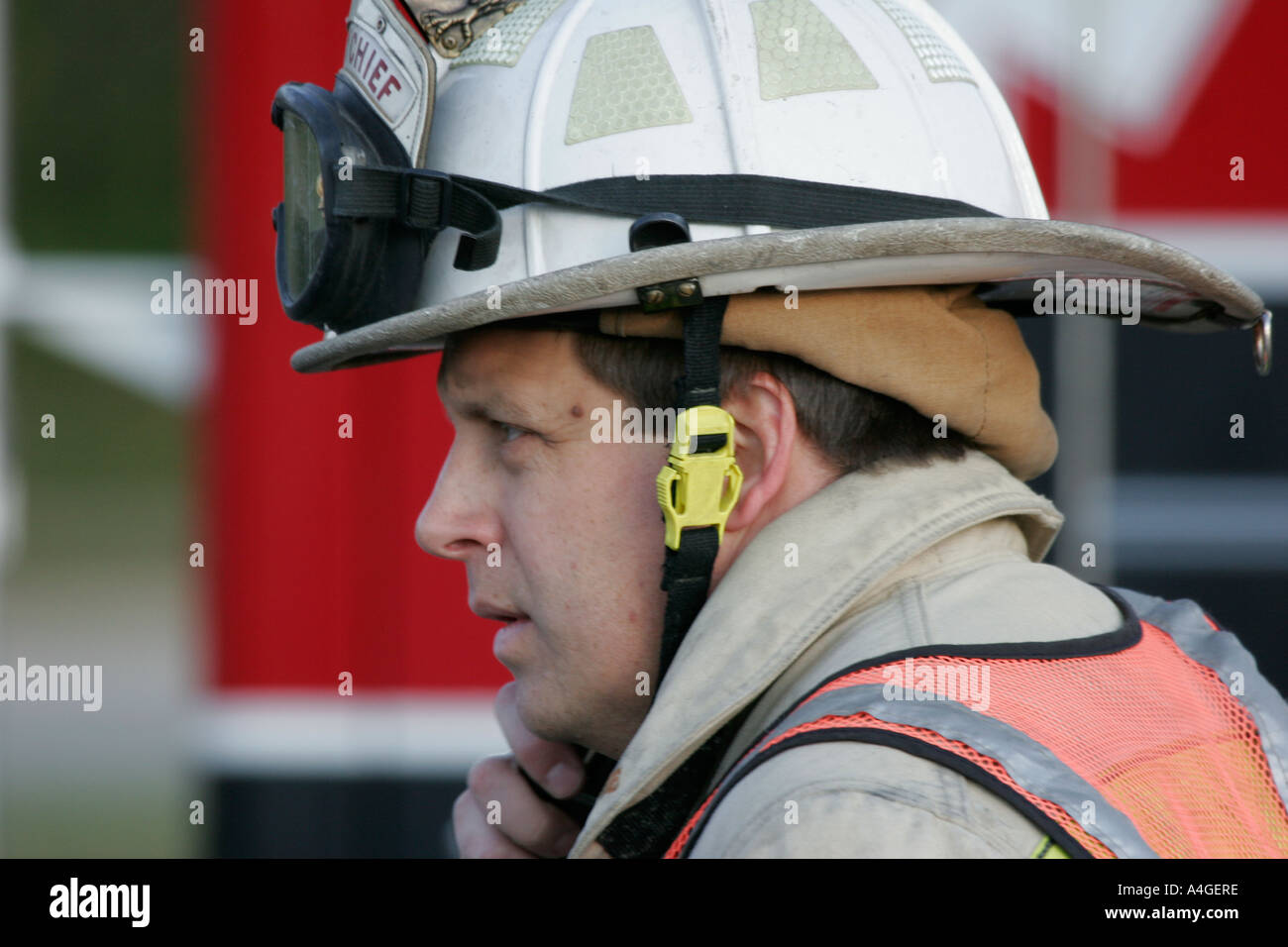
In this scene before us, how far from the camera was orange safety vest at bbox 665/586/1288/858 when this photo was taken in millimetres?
1212

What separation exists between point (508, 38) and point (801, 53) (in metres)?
0.40

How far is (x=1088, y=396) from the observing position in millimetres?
3961

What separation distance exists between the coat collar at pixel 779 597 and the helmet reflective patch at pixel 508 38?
0.73 meters

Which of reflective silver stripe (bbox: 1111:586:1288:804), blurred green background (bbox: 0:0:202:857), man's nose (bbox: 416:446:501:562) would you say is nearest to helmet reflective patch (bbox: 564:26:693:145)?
man's nose (bbox: 416:446:501:562)

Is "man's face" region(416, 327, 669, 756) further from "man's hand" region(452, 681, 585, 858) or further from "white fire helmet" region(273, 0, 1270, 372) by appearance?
"man's hand" region(452, 681, 585, 858)

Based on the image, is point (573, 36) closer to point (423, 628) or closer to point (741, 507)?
point (741, 507)

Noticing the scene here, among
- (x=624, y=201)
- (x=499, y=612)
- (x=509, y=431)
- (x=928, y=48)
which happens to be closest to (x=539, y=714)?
(x=499, y=612)

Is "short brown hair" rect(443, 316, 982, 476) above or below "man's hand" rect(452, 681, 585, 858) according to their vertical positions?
above

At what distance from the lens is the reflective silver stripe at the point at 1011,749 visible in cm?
120

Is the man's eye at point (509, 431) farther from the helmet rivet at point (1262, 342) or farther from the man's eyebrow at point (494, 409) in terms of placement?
the helmet rivet at point (1262, 342)

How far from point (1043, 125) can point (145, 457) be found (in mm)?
8523

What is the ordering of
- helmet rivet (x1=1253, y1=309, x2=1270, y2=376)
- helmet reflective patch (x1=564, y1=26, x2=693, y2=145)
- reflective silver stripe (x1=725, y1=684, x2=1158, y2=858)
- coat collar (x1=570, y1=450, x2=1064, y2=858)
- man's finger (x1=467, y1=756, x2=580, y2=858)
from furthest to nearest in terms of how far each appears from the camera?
man's finger (x1=467, y1=756, x2=580, y2=858) → helmet rivet (x1=1253, y1=309, x2=1270, y2=376) → helmet reflective patch (x1=564, y1=26, x2=693, y2=145) → coat collar (x1=570, y1=450, x2=1064, y2=858) → reflective silver stripe (x1=725, y1=684, x2=1158, y2=858)

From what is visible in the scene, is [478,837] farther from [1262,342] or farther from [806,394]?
[1262,342]

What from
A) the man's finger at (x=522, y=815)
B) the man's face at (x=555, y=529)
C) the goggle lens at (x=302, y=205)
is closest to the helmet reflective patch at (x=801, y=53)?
the man's face at (x=555, y=529)
